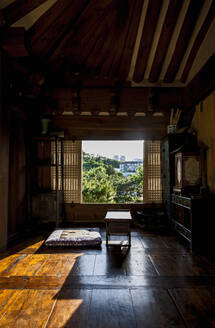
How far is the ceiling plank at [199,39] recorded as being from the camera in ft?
11.2

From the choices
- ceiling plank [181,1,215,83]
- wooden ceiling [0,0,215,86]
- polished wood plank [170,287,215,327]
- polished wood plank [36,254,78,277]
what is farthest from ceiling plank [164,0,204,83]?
polished wood plank [36,254,78,277]

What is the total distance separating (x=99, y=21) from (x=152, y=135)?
2.47 m

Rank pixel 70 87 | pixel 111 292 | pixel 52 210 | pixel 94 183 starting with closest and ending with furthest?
pixel 111 292 < pixel 52 210 < pixel 70 87 < pixel 94 183

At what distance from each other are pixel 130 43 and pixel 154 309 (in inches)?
153

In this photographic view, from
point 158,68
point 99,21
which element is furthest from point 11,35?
Answer: point 158,68

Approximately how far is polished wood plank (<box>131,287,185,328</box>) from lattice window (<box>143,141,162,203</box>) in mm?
3284

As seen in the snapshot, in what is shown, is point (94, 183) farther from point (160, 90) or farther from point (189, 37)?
point (189, 37)

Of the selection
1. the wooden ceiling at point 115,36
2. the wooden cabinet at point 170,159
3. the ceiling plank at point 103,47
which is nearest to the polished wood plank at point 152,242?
the wooden cabinet at point 170,159

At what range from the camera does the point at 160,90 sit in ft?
16.7

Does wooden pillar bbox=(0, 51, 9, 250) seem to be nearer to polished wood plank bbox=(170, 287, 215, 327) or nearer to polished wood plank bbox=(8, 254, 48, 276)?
polished wood plank bbox=(8, 254, 48, 276)

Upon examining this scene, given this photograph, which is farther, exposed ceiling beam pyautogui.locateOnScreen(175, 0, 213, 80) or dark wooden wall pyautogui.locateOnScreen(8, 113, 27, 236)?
dark wooden wall pyautogui.locateOnScreen(8, 113, 27, 236)

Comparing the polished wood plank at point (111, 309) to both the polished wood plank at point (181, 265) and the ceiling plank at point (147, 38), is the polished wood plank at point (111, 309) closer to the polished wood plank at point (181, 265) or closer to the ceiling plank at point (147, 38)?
the polished wood plank at point (181, 265)

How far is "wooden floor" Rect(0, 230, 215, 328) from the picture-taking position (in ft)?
5.52

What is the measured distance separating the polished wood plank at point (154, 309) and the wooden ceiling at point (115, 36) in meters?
3.21
